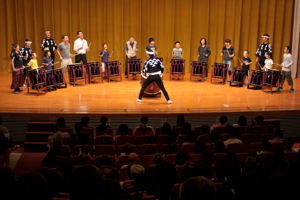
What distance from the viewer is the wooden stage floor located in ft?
26.8

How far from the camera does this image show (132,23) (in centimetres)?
1430

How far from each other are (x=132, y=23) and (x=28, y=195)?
1229 centimetres

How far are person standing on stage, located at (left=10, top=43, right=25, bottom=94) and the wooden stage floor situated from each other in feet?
0.82

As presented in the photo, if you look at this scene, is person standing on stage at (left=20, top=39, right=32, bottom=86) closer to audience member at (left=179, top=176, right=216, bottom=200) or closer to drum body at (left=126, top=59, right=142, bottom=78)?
drum body at (left=126, top=59, right=142, bottom=78)

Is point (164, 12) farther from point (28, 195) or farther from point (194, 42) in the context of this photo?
point (28, 195)

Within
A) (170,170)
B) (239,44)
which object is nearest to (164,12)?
(239,44)

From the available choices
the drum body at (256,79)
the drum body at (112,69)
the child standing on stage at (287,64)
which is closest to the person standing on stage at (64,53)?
the drum body at (112,69)

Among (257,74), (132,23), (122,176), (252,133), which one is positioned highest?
(132,23)

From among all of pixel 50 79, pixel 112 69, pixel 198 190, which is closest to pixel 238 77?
pixel 112 69

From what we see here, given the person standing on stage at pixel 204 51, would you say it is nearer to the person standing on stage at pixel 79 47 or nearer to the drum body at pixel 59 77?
the person standing on stage at pixel 79 47

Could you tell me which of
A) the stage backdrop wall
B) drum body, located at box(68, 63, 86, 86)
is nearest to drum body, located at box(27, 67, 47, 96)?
drum body, located at box(68, 63, 86, 86)

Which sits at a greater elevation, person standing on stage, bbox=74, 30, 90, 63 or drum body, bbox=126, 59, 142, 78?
person standing on stage, bbox=74, 30, 90, 63

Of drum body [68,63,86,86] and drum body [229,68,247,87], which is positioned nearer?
drum body [68,63,86,86]

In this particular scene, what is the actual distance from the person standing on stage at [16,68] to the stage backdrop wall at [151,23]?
4.15m
